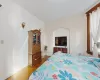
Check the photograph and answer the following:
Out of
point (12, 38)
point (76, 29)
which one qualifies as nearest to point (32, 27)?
point (12, 38)

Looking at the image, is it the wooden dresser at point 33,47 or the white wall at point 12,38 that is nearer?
the white wall at point 12,38

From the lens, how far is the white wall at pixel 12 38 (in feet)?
8.88

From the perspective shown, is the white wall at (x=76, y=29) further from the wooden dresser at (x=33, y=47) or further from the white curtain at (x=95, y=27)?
the wooden dresser at (x=33, y=47)

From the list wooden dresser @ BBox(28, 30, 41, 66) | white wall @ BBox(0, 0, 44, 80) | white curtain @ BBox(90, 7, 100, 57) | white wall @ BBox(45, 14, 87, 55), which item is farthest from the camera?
white wall @ BBox(45, 14, 87, 55)

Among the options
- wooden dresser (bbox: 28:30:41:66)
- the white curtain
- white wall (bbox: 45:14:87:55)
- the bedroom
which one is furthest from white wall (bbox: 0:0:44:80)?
the white curtain

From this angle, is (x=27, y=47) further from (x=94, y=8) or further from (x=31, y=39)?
(x=94, y=8)

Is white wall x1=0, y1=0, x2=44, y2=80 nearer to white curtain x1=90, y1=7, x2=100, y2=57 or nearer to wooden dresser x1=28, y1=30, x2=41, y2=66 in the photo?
wooden dresser x1=28, y1=30, x2=41, y2=66

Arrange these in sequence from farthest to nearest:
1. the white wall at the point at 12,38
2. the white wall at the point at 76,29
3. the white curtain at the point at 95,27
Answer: the white wall at the point at 76,29 → the white curtain at the point at 95,27 → the white wall at the point at 12,38

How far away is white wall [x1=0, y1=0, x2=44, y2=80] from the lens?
2.71 metres

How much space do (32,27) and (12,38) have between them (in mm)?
1508

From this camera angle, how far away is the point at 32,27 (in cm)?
445

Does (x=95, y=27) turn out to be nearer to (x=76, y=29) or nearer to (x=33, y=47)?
(x=76, y=29)

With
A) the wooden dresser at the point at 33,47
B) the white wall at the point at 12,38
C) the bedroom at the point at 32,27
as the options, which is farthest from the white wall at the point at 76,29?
the white wall at the point at 12,38

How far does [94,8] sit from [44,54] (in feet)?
11.9
